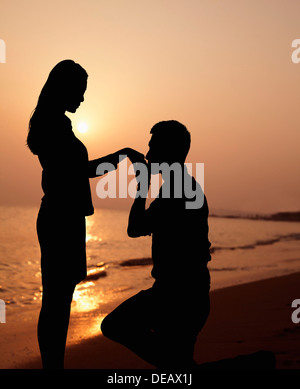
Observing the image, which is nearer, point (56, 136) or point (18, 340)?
point (56, 136)

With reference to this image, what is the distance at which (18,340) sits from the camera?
7012 mm

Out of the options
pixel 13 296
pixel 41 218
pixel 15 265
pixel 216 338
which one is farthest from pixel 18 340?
pixel 15 265

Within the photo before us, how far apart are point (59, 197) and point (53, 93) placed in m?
0.77

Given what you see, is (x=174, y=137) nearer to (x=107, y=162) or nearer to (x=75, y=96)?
(x=107, y=162)

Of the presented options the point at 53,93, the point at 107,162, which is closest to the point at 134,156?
the point at 107,162

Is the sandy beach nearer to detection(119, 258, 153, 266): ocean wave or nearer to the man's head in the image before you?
the man's head

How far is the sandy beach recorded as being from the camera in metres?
5.82

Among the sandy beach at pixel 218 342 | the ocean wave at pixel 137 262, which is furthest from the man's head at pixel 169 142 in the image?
the ocean wave at pixel 137 262

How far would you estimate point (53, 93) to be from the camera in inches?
133

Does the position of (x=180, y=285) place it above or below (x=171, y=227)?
below

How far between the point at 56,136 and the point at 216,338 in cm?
439

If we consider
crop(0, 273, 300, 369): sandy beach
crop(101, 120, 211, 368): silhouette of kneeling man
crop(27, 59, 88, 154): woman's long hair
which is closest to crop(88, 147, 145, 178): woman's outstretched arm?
crop(101, 120, 211, 368): silhouette of kneeling man
